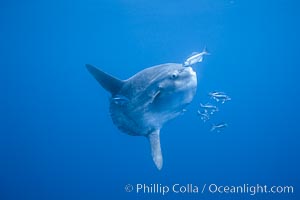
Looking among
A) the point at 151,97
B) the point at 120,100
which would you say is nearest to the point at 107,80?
the point at 120,100

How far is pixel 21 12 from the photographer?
56.9 ft

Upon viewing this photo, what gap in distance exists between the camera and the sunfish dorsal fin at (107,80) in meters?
4.93

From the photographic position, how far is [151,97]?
4402 mm

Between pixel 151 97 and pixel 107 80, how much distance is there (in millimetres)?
971

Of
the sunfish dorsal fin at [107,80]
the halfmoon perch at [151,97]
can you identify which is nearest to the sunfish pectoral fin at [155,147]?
the halfmoon perch at [151,97]


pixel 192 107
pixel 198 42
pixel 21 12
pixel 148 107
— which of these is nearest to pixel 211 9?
pixel 198 42

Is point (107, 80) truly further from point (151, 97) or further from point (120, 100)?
point (151, 97)

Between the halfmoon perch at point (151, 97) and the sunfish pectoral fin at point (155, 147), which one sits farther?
the sunfish pectoral fin at point (155, 147)

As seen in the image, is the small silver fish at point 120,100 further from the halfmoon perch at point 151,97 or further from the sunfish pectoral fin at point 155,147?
the sunfish pectoral fin at point 155,147

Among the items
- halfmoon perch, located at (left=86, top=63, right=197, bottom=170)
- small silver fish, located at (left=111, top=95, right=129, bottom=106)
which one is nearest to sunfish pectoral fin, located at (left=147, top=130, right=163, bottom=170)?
halfmoon perch, located at (left=86, top=63, right=197, bottom=170)

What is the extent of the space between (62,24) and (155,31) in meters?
6.44

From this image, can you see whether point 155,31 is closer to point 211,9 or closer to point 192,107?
point 211,9

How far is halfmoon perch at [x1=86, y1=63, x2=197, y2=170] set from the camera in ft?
13.5

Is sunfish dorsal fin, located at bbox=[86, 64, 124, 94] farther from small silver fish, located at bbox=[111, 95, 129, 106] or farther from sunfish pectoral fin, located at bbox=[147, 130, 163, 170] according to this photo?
sunfish pectoral fin, located at bbox=[147, 130, 163, 170]
